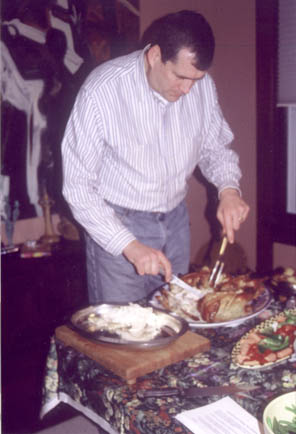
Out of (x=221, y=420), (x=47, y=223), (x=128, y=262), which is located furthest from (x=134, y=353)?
(x=47, y=223)

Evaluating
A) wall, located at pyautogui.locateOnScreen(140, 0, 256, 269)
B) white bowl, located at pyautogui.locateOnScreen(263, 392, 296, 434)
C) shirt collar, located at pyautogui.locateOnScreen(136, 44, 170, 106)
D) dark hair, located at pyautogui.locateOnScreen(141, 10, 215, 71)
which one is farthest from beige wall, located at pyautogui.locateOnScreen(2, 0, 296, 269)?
white bowl, located at pyautogui.locateOnScreen(263, 392, 296, 434)

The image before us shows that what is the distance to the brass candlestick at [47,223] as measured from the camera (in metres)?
2.74

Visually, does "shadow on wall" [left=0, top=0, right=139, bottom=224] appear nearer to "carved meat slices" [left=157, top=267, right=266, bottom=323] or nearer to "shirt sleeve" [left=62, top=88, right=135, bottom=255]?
"shirt sleeve" [left=62, top=88, right=135, bottom=255]

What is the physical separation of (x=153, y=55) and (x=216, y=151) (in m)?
0.46

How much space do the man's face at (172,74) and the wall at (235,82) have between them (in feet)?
5.75

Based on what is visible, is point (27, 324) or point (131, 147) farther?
point (27, 324)

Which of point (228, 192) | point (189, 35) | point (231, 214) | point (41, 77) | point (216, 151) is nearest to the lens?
point (189, 35)

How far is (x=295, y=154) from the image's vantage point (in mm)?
3633

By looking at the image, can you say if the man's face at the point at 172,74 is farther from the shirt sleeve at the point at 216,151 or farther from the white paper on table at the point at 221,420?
the white paper on table at the point at 221,420

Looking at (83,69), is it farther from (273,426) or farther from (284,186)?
(273,426)

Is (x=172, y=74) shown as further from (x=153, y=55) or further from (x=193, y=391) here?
(x=193, y=391)

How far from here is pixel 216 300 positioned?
1.35 metres

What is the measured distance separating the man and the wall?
1525 millimetres

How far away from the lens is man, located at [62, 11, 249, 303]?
1658 mm
